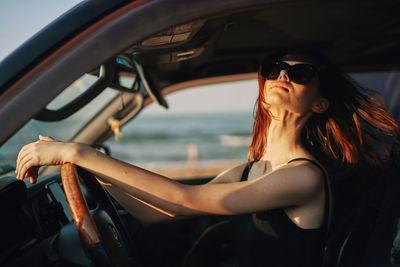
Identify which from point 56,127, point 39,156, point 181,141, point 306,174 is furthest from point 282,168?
point 181,141

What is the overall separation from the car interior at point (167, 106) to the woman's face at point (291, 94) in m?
0.31

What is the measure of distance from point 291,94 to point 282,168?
330 millimetres

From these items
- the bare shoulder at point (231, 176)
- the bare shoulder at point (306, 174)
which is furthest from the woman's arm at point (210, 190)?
the bare shoulder at point (231, 176)

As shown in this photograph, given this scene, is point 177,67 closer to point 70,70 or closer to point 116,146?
point 70,70

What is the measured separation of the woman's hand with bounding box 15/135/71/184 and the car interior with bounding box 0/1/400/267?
6 centimetres

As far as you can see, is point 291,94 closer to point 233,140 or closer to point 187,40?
point 187,40

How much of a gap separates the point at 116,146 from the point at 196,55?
68.0 ft

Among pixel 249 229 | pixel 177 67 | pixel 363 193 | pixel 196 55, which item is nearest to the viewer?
pixel 249 229

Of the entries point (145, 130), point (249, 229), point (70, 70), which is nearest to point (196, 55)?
point (249, 229)

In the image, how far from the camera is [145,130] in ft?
89.9

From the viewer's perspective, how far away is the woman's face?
1421 mm

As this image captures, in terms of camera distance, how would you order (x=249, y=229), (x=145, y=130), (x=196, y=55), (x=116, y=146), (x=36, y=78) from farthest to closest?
1. (x=145, y=130)
2. (x=116, y=146)
3. (x=196, y=55)
4. (x=249, y=229)
5. (x=36, y=78)

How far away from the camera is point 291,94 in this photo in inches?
56.1

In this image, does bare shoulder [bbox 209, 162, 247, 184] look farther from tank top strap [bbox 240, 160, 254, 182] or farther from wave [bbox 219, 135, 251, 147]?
wave [bbox 219, 135, 251, 147]
